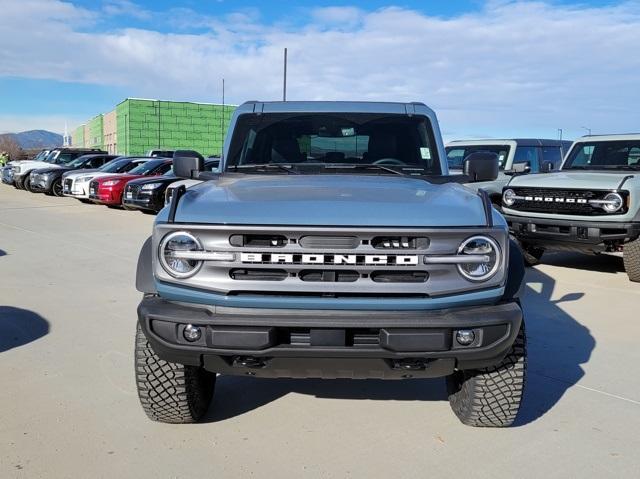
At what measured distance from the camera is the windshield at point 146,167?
18031mm

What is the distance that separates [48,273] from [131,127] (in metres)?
64.2

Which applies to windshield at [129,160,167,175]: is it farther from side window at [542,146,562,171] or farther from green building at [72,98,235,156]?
green building at [72,98,235,156]

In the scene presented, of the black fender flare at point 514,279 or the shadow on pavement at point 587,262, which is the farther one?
the shadow on pavement at point 587,262

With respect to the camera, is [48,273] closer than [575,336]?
No

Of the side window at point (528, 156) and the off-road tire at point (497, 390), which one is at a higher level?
the side window at point (528, 156)

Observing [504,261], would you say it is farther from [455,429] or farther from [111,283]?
[111,283]

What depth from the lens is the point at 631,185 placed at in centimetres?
779

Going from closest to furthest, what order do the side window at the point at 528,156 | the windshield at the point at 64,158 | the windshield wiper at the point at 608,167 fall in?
the windshield wiper at the point at 608,167 < the side window at the point at 528,156 < the windshield at the point at 64,158

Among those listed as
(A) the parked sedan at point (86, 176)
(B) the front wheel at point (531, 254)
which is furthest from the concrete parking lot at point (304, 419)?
(A) the parked sedan at point (86, 176)

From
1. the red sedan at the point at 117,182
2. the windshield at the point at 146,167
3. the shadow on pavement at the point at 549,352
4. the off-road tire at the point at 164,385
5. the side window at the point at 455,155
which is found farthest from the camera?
the windshield at the point at 146,167

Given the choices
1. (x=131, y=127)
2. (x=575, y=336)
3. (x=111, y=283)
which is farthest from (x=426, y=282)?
(x=131, y=127)

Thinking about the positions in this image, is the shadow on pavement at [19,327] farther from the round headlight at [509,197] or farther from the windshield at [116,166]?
the windshield at [116,166]

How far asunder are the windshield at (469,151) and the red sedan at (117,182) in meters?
8.87

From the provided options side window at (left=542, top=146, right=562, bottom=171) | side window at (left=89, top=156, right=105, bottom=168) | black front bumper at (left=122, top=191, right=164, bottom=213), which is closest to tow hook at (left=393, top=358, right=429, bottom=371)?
side window at (left=542, top=146, right=562, bottom=171)
